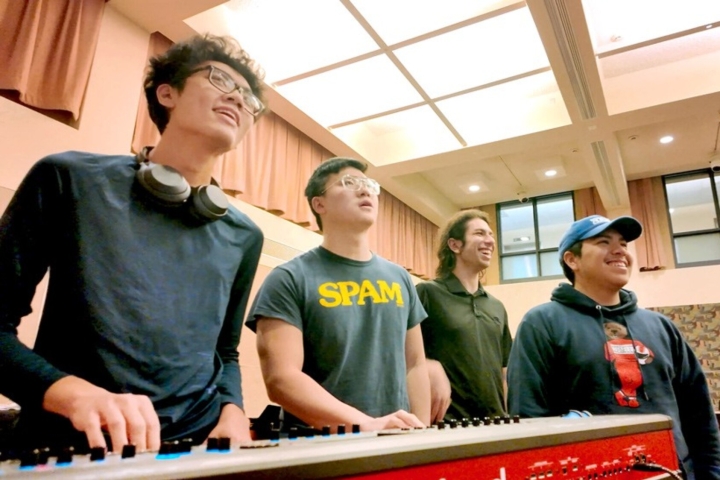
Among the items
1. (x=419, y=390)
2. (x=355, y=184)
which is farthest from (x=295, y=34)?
(x=419, y=390)

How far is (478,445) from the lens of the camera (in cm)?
64

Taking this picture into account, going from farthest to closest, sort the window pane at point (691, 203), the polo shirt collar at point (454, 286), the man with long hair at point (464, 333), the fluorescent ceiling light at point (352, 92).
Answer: the window pane at point (691, 203)
the fluorescent ceiling light at point (352, 92)
the polo shirt collar at point (454, 286)
the man with long hair at point (464, 333)

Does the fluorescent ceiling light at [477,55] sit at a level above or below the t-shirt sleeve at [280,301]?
above

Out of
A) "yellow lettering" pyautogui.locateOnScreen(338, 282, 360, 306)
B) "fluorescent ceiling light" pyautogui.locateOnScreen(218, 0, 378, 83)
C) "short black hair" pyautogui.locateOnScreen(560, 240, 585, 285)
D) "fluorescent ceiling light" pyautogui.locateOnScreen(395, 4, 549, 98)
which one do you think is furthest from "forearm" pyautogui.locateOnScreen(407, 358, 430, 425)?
"fluorescent ceiling light" pyautogui.locateOnScreen(395, 4, 549, 98)

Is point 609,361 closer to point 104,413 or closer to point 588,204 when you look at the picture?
point 104,413

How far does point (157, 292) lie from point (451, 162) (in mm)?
4651

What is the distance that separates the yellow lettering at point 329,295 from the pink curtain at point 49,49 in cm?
212

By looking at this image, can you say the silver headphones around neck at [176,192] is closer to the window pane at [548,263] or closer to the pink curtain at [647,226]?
the pink curtain at [647,226]

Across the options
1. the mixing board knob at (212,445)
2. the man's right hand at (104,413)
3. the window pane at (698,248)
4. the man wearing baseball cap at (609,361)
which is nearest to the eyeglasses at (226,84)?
the man's right hand at (104,413)

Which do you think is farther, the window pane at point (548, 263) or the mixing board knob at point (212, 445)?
the window pane at point (548, 263)

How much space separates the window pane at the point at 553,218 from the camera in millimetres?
6941

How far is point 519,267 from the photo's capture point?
7051 mm

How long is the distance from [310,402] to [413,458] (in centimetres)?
66

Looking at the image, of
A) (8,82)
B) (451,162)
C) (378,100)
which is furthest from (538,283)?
(8,82)
